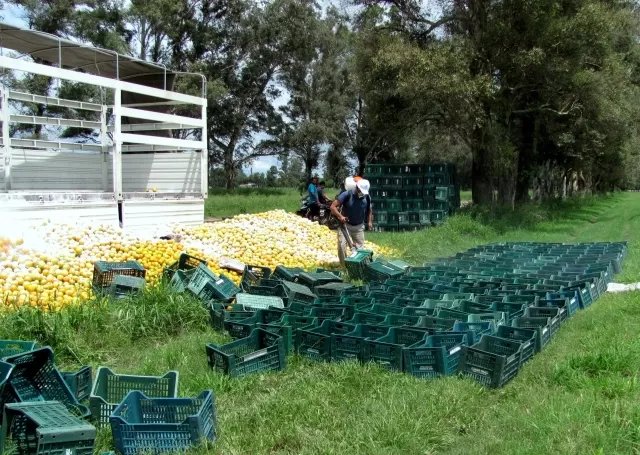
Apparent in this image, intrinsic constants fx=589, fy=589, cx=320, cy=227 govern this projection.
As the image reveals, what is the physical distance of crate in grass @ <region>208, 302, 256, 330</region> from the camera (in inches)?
286

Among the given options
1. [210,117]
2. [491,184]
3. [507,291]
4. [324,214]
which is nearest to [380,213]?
[324,214]

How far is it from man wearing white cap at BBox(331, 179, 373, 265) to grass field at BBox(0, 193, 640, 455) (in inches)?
188

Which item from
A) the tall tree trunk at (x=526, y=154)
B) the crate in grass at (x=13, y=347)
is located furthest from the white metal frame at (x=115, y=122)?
the tall tree trunk at (x=526, y=154)

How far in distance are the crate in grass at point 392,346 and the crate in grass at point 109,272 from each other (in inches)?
166

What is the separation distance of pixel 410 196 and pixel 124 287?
49.2 feet

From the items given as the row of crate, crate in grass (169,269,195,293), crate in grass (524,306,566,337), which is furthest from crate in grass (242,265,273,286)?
the row of crate

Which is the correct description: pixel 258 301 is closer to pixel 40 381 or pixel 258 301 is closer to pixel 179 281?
pixel 179 281

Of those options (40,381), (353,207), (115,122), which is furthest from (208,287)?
(115,122)

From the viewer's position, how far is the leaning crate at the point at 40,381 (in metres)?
4.29

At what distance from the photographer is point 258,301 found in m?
8.01

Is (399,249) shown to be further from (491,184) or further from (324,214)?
(491,184)

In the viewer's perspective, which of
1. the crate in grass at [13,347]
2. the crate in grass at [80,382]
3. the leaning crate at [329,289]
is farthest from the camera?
the leaning crate at [329,289]

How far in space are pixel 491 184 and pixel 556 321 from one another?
17.7 metres

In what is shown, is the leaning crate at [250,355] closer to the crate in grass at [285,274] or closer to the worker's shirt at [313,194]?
the crate in grass at [285,274]
